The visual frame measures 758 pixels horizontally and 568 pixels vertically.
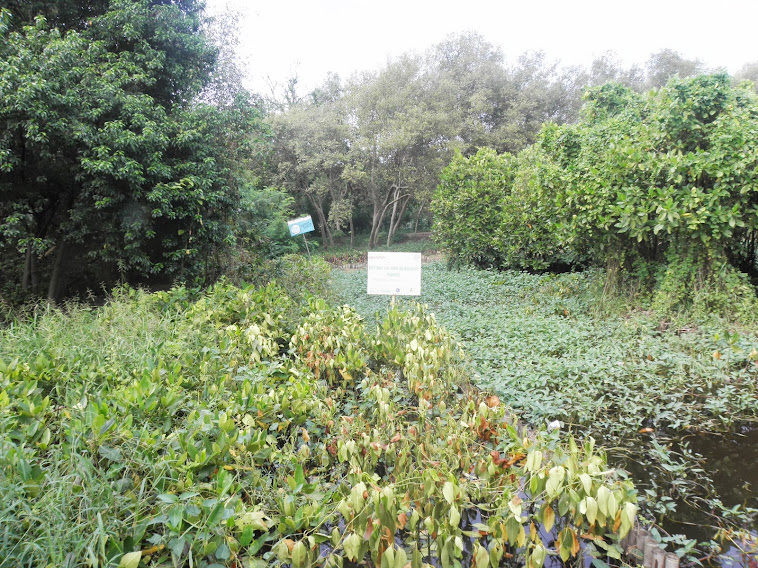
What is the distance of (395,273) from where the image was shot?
494 centimetres

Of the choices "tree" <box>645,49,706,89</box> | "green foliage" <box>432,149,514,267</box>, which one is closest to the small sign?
"green foliage" <box>432,149,514,267</box>

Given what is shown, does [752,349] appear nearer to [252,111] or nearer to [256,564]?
[256,564]

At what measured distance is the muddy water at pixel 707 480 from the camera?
6.63 feet

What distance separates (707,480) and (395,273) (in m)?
3.26

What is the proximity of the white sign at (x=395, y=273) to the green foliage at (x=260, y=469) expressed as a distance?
67.2 inches

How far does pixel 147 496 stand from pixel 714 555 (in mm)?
2376

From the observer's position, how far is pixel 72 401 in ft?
6.95

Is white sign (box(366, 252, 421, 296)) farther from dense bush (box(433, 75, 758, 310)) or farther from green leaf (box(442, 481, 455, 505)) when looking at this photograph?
green leaf (box(442, 481, 455, 505))

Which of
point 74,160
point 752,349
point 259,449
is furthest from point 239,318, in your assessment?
point 752,349

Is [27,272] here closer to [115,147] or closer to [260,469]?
[115,147]

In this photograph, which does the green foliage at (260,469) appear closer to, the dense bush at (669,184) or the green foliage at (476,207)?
the dense bush at (669,184)

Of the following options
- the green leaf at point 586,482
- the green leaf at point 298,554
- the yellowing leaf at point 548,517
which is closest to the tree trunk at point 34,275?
the green leaf at point 298,554

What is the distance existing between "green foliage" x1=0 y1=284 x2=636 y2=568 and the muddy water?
1.85ft

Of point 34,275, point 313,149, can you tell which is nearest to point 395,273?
point 34,275
